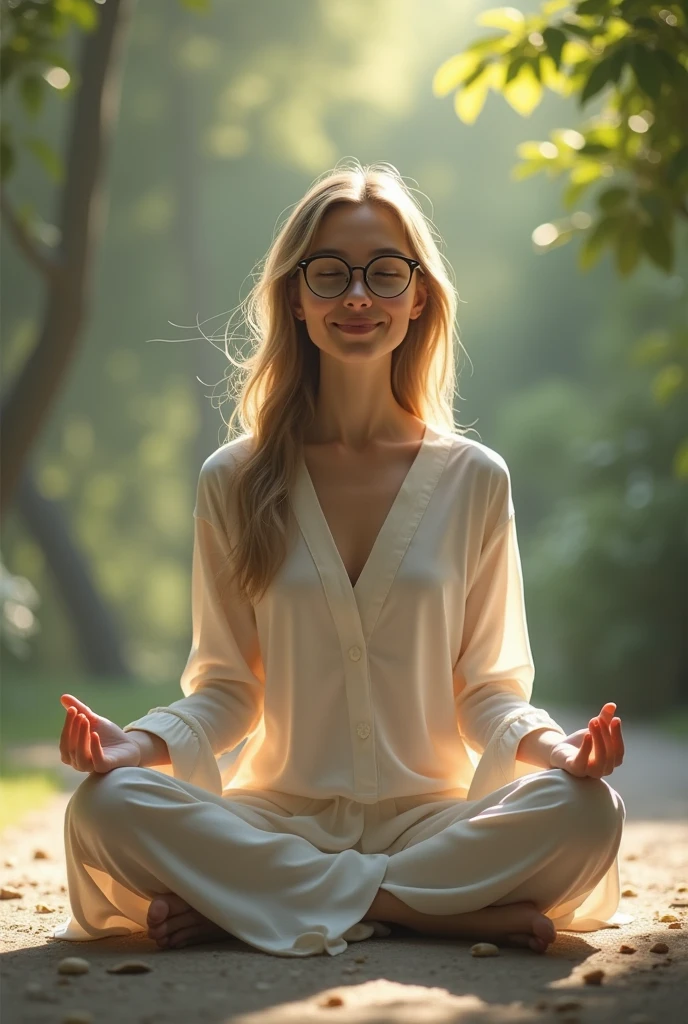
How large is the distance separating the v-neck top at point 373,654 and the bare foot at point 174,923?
0.99 feet

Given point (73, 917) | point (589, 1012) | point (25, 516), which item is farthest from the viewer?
point (25, 516)

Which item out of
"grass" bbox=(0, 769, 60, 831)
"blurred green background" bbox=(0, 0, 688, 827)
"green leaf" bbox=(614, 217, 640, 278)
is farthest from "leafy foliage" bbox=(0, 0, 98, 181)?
"blurred green background" bbox=(0, 0, 688, 827)

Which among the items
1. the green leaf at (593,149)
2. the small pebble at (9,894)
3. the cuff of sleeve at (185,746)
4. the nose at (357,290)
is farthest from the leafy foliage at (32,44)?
the small pebble at (9,894)

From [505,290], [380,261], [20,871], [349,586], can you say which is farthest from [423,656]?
[505,290]

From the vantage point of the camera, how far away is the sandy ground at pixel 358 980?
6.85 feet

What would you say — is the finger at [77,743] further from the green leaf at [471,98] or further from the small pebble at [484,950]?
the green leaf at [471,98]

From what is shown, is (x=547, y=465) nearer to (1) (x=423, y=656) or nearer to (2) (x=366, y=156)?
(2) (x=366, y=156)

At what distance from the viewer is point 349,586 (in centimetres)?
290

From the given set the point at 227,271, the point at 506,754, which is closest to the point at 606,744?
the point at 506,754

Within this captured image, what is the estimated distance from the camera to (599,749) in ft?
8.41

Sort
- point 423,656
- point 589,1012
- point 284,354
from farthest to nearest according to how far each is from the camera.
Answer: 1. point 284,354
2. point 423,656
3. point 589,1012

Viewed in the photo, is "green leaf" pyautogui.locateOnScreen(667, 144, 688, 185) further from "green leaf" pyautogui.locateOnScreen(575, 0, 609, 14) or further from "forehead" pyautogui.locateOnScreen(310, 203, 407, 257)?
"forehead" pyautogui.locateOnScreen(310, 203, 407, 257)

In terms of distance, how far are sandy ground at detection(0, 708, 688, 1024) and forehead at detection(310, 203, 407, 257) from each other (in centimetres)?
149

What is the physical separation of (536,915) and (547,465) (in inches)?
439
